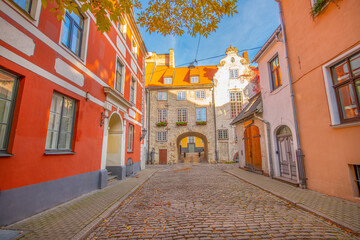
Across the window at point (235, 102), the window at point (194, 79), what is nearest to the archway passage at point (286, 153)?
the window at point (235, 102)

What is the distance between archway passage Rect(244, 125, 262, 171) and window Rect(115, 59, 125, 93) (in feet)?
26.5

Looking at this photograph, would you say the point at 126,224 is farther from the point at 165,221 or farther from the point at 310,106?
the point at 310,106

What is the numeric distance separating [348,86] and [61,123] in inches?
325

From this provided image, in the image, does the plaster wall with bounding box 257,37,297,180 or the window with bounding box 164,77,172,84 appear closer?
the plaster wall with bounding box 257,37,297,180

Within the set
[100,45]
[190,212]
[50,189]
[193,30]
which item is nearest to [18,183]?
[50,189]

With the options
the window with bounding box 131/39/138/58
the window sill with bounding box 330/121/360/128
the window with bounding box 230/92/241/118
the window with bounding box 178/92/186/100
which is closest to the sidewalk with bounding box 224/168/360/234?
the window sill with bounding box 330/121/360/128

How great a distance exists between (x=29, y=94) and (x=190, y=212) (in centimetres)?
465

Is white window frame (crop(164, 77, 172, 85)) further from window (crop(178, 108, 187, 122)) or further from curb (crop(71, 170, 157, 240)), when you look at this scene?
curb (crop(71, 170, 157, 240))

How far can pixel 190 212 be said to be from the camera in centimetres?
432

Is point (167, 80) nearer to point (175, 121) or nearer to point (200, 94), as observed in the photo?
point (200, 94)

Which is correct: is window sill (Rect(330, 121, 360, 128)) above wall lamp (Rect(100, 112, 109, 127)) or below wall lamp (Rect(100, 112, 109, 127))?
below

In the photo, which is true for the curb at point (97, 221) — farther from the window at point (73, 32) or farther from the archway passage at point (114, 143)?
the window at point (73, 32)

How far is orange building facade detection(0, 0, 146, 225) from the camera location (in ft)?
12.1

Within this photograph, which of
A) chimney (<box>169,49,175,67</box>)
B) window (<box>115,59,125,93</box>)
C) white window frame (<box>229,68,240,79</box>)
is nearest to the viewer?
window (<box>115,59,125,93</box>)
